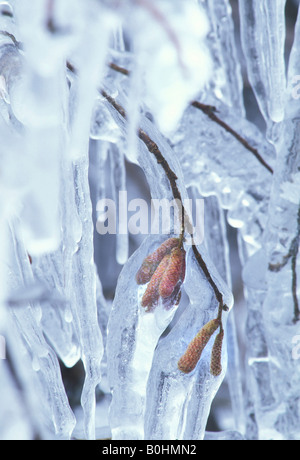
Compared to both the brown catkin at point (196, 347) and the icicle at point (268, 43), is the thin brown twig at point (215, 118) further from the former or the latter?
the brown catkin at point (196, 347)

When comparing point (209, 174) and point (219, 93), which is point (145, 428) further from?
point (219, 93)

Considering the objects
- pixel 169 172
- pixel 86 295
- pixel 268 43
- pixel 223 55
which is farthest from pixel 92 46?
pixel 223 55

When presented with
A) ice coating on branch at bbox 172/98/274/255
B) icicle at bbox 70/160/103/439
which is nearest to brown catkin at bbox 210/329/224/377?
icicle at bbox 70/160/103/439

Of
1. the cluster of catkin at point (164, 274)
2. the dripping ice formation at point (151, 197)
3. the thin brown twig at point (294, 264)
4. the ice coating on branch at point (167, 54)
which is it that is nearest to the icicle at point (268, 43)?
the dripping ice formation at point (151, 197)

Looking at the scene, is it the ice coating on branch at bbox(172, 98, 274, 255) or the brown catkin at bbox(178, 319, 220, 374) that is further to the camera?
the ice coating on branch at bbox(172, 98, 274, 255)

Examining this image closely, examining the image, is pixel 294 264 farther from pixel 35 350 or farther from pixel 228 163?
pixel 35 350

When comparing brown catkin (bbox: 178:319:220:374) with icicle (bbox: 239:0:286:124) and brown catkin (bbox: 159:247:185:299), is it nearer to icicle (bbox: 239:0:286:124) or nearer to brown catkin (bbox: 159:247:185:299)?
brown catkin (bbox: 159:247:185:299)

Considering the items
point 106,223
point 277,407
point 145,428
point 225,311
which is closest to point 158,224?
point 225,311
